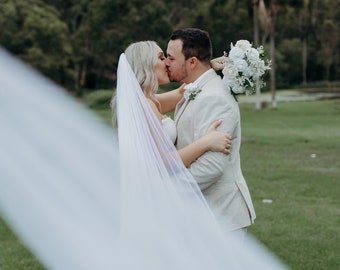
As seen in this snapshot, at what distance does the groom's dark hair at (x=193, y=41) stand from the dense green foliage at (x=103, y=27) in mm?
36649

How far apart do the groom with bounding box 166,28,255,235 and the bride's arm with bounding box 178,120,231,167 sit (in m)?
0.04

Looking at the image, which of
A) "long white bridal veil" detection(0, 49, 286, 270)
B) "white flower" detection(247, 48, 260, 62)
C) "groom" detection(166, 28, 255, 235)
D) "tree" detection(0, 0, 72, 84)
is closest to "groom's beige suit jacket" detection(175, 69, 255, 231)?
"groom" detection(166, 28, 255, 235)

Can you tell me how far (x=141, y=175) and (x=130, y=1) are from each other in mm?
47641

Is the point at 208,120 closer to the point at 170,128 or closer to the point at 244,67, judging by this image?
the point at 170,128

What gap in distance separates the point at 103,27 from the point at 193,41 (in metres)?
48.1

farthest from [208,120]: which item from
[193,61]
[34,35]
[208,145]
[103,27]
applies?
[103,27]

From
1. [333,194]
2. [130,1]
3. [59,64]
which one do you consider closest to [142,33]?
[130,1]

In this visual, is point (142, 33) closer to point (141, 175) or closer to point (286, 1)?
point (286, 1)

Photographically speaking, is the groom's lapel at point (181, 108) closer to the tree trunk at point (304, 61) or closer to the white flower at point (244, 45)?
the white flower at point (244, 45)

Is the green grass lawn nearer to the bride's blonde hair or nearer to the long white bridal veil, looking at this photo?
the long white bridal veil

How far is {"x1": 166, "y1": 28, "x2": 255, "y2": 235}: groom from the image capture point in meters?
3.88

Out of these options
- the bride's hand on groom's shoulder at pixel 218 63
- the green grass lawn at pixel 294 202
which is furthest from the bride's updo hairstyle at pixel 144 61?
the green grass lawn at pixel 294 202

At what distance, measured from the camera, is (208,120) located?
3.91 m

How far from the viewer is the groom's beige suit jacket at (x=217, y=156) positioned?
3883 mm
